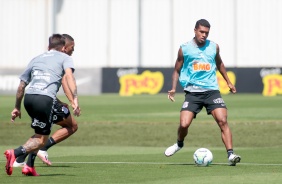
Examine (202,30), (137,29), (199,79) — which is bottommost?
(199,79)

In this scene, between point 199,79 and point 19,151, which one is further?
point 199,79

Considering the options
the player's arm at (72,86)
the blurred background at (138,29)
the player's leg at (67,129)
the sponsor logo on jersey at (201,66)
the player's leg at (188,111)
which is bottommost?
the player's leg at (67,129)

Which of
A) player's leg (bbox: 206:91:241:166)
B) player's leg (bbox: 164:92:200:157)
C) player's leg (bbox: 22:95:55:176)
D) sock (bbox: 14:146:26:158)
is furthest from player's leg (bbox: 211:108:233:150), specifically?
sock (bbox: 14:146:26:158)

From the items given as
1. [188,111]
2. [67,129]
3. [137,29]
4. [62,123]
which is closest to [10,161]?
[62,123]

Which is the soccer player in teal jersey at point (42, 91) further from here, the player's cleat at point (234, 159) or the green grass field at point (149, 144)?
the player's cleat at point (234, 159)

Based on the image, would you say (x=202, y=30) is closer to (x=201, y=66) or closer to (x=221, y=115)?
(x=201, y=66)

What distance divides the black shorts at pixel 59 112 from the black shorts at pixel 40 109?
1572 mm

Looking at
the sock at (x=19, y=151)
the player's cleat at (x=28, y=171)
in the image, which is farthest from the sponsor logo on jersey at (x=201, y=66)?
the sock at (x=19, y=151)

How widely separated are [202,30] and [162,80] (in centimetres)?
2886

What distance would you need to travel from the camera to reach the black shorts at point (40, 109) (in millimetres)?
12758

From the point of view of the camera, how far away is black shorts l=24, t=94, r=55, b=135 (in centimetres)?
1276

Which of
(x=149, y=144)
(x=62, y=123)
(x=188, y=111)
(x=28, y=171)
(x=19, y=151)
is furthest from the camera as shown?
(x=149, y=144)

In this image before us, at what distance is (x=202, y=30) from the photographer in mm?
15367

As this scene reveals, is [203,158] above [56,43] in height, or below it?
below
